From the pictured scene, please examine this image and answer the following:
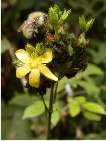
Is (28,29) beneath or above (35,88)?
above

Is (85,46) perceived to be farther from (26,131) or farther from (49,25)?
(26,131)

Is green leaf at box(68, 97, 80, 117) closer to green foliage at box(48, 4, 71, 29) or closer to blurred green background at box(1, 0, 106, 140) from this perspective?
blurred green background at box(1, 0, 106, 140)

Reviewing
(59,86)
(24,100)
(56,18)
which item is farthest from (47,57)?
(24,100)

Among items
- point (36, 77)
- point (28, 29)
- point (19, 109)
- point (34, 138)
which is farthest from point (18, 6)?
point (36, 77)

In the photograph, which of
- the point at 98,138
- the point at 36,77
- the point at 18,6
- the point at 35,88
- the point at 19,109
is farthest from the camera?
the point at 18,6

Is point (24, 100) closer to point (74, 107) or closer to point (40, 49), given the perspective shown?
point (74, 107)

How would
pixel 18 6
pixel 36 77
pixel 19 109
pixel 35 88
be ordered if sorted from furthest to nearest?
pixel 18 6 < pixel 19 109 < pixel 35 88 < pixel 36 77

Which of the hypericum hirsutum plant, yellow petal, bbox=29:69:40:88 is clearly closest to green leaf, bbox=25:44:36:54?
the hypericum hirsutum plant
